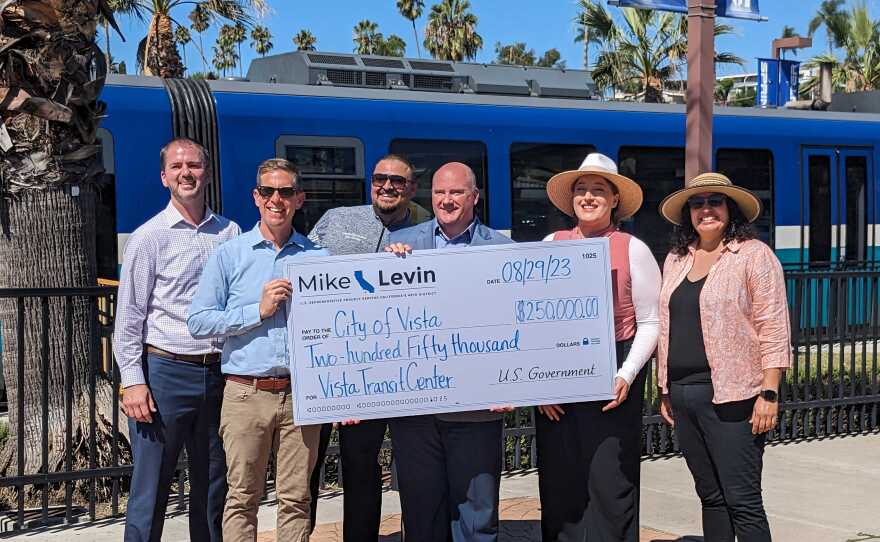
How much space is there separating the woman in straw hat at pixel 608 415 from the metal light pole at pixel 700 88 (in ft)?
7.68

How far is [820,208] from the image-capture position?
47.4 feet

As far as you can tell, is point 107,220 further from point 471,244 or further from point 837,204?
point 837,204

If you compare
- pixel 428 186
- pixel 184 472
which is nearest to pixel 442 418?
pixel 184 472

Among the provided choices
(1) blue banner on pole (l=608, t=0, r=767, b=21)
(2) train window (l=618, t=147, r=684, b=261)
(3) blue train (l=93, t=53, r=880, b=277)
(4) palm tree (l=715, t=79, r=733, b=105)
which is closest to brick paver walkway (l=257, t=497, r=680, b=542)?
(1) blue banner on pole (l=608, t=0, r=767, b=21)

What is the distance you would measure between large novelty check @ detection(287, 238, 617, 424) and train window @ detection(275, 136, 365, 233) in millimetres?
6400

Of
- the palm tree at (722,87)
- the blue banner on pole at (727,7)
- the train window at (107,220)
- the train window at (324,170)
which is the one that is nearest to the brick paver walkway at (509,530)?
the blue banner on pole at (727,7)

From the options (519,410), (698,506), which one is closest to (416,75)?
(519,410)

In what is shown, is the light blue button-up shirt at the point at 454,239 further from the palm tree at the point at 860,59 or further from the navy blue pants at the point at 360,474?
the palm tree at the point at 860,59

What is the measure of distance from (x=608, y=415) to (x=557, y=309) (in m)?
0.49

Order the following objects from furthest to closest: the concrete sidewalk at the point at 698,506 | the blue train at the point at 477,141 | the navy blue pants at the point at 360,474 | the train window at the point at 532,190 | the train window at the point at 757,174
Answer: the train window at the point at 757,174 → the train window at the point at 532,190 → the blue train at the point at 477,141 → the concrete sidewalk at the point at 698,506 → the navy blue pants at the point at 360,474

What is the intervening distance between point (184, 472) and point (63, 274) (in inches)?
55.1

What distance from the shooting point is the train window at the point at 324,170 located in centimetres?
1094

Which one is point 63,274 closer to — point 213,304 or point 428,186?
point 213,304

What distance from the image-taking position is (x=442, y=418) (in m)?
4.48
